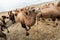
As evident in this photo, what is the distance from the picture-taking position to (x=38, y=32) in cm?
396

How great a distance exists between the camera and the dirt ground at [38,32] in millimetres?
3736

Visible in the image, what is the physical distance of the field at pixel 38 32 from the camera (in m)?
3.74

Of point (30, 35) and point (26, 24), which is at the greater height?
point (26, 24)

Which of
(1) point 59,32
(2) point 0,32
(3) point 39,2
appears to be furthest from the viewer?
(3) point 39,2

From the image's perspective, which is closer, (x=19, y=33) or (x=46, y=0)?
(x=19, y=33)

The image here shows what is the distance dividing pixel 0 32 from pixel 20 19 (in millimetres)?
430

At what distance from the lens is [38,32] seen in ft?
13.0

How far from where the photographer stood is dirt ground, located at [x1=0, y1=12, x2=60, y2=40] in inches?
147

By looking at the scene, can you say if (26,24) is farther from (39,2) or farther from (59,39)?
(39,2)

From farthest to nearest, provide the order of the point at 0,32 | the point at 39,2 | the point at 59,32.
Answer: the point at 39,2, the point at 59,32, the point at 0,32

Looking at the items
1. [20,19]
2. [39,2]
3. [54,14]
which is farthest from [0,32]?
[39,2]

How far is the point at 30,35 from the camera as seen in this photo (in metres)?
3.87

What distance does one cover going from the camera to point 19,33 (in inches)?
159

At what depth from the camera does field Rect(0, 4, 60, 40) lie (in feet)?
12.3
